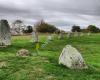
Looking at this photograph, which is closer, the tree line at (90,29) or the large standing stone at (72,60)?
the large standing stone at (72,60)

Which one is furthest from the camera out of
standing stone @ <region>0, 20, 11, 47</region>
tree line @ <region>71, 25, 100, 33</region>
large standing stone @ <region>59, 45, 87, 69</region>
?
tree line @ <region>71, 25, 100, 33</region>

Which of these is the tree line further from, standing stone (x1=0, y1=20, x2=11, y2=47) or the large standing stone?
the large standing stone

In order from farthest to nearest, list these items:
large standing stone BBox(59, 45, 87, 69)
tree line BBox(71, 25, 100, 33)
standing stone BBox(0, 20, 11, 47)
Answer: tree line BBox(71, 25, 100, 33), standing stone BBox(0, 20, 11, 47), large standing stone BBox(59, 45, 87, 69)

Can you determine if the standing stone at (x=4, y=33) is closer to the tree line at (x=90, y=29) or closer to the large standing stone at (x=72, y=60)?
the large standing stone at (x=72, y=60)

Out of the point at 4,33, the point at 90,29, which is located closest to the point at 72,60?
the point at 4,33

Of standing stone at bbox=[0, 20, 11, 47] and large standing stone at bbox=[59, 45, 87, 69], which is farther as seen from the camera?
standing stone at bbox=[0, 20, 11, 47]

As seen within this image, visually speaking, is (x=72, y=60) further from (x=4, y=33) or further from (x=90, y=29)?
(x=90, y=29)

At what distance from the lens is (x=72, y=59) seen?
878 inches

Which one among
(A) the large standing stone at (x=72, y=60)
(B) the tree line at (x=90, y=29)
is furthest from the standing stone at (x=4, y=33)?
(B) the tree line at (x=90, y=29)

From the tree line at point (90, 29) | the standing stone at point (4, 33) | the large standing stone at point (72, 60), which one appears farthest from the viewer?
the tree line at point (90, 29)

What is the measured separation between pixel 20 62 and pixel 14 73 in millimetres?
2778

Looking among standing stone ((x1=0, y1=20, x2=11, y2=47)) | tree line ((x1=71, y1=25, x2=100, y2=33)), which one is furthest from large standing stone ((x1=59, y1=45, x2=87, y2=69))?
tree line ((x1=71, y1=25, x2=100, y2=33))

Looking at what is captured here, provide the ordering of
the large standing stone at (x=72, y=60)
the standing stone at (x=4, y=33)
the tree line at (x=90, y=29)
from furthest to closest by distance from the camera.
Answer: the tree line at (x=90, y=29), the standing stone at (x=4, y=33), the large standing stone at (x=72, y=60)

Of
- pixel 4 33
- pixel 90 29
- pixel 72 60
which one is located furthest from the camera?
pixel 90 29
